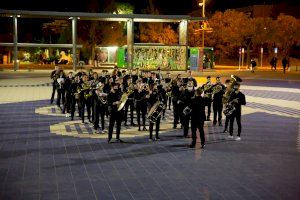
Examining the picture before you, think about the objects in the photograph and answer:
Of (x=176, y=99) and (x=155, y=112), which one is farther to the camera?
(x=176, y=99)

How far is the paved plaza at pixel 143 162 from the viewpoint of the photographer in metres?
10.5

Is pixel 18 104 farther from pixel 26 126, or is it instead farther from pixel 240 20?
pixel 240 20

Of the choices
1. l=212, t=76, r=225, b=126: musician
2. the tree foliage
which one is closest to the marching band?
l=212, t=76, r=225, b=126: musician

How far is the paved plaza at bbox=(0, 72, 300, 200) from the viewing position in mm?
10484

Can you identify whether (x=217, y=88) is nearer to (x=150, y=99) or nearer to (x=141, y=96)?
(x=141, y=96)

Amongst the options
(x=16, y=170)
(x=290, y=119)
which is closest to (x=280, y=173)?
(x=16, y=170)

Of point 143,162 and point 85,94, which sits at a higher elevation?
A: point 85,94

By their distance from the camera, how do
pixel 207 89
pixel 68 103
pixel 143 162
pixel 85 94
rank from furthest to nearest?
1. pixel 68 103
2. pixel 85 94
3. pixel 207 89
4. pixel 143 162

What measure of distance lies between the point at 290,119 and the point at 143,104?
754 centimetres

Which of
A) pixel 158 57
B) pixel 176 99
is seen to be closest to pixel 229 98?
pixel 176 99

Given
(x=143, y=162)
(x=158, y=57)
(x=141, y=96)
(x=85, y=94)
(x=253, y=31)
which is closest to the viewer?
(x=143, y=162)

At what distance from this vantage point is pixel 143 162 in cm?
1321

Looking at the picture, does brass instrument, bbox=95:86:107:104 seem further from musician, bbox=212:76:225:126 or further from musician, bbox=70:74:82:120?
musician, bbox=212:76:225:126

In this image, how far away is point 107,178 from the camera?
11508 mm
